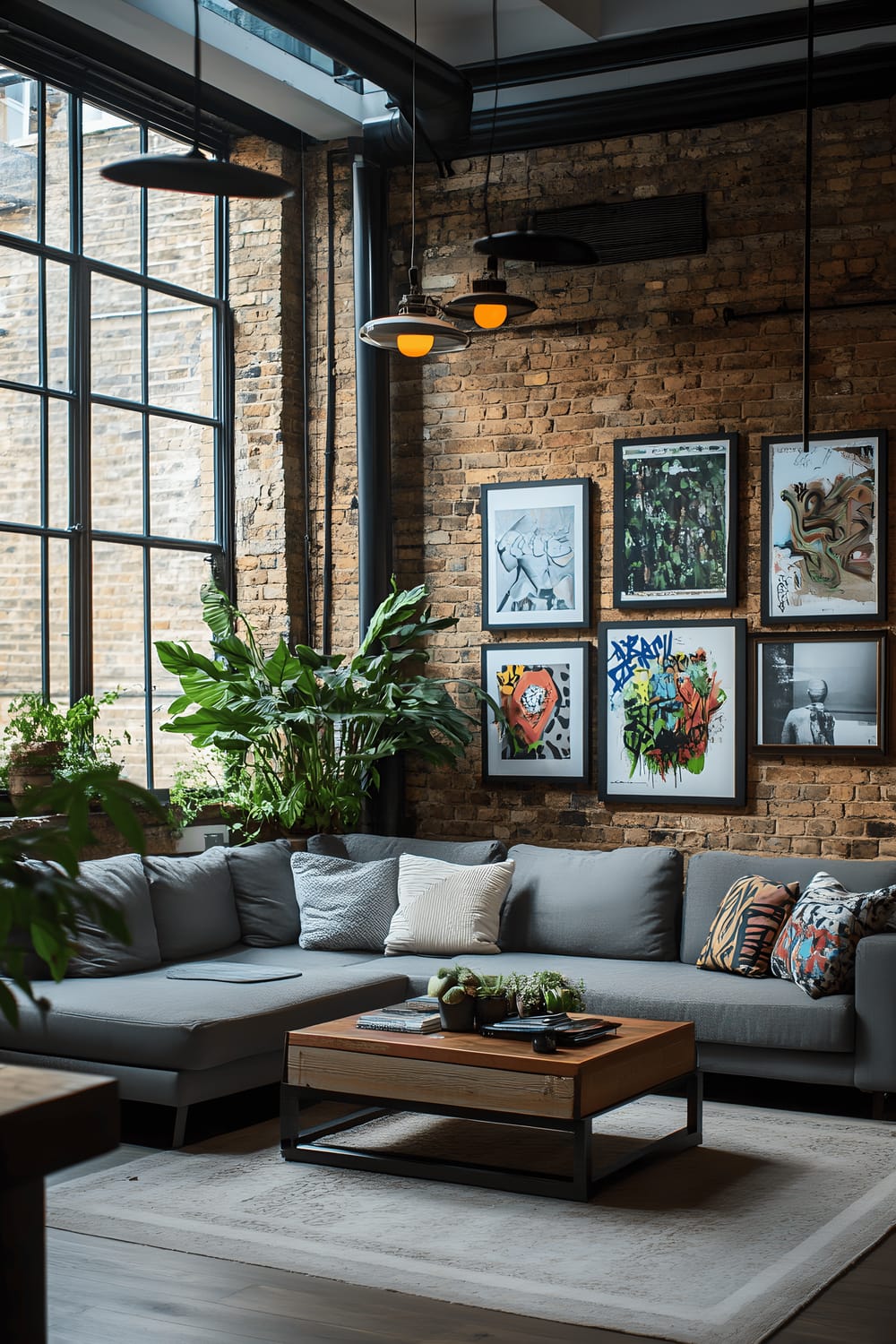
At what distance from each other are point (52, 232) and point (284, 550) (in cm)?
199

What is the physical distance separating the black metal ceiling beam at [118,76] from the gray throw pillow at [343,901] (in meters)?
3.74

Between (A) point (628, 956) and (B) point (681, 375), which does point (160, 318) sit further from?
(A) point (628, 956)

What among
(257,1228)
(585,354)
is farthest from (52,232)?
(257,1228)

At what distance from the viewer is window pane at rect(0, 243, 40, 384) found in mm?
6547

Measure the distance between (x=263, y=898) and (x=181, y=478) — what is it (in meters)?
2.33

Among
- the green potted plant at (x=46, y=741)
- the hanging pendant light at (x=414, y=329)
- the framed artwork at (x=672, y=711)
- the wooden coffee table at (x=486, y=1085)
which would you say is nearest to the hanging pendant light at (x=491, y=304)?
the hanging pendant light at (x=414, y=329)

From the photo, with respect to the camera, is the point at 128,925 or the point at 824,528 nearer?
the point at 128,925

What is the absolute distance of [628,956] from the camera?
627 cm

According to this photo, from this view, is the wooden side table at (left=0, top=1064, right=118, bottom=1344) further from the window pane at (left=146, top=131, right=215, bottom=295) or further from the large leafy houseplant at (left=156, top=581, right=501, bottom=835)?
the window pane at (left=146, top=131, right=215, bottom=295)

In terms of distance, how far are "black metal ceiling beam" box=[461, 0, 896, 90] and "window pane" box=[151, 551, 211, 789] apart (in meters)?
2.81

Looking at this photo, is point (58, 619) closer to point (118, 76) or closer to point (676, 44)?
point (118, 76)

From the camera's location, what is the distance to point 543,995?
4832 mm

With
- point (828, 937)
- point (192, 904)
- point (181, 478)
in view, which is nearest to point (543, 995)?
point (828, 937)

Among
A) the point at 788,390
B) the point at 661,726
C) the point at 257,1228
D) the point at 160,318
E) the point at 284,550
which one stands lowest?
the point at 257,1228
